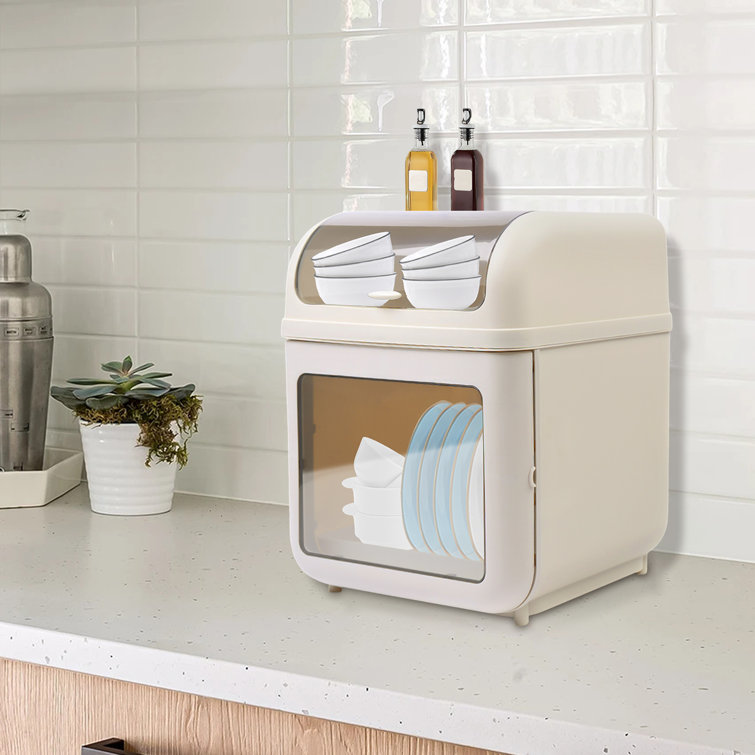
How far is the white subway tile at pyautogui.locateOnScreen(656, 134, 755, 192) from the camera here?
1251mm

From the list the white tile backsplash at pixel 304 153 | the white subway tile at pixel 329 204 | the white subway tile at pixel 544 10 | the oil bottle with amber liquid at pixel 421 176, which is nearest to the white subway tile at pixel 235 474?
the white tile backsplash at pixel 304 153

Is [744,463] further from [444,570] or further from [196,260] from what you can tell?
[196,260]

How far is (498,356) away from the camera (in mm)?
1001

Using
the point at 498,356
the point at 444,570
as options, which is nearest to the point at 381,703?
the point at 444,570

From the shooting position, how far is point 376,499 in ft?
3.61

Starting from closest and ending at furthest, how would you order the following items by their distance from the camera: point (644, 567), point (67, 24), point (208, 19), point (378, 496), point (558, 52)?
point (378, 496)
point (644, 567)
point (558, 52)
point (208, 19)
point (67, 24)

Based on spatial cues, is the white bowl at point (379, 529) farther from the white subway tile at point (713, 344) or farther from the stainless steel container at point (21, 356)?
the stainless steel container at point (21, 356)

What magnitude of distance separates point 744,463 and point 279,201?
711 millimetres

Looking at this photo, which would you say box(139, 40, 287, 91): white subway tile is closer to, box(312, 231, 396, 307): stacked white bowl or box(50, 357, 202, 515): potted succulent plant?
box(50, 357, 202, 515): potted succulent plant

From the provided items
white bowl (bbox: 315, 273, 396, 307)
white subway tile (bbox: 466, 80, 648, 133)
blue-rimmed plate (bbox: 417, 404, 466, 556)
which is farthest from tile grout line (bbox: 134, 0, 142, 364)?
blue-rimmed plate (bbox: 417, 404, 466, 556)

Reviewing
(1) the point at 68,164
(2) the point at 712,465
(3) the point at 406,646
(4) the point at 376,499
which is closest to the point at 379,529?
(4) the point at 376,499

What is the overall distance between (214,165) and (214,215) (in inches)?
2.8

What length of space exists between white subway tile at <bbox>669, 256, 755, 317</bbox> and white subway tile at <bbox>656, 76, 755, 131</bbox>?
155 millimetres

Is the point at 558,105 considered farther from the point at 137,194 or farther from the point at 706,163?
the point at 137,194
